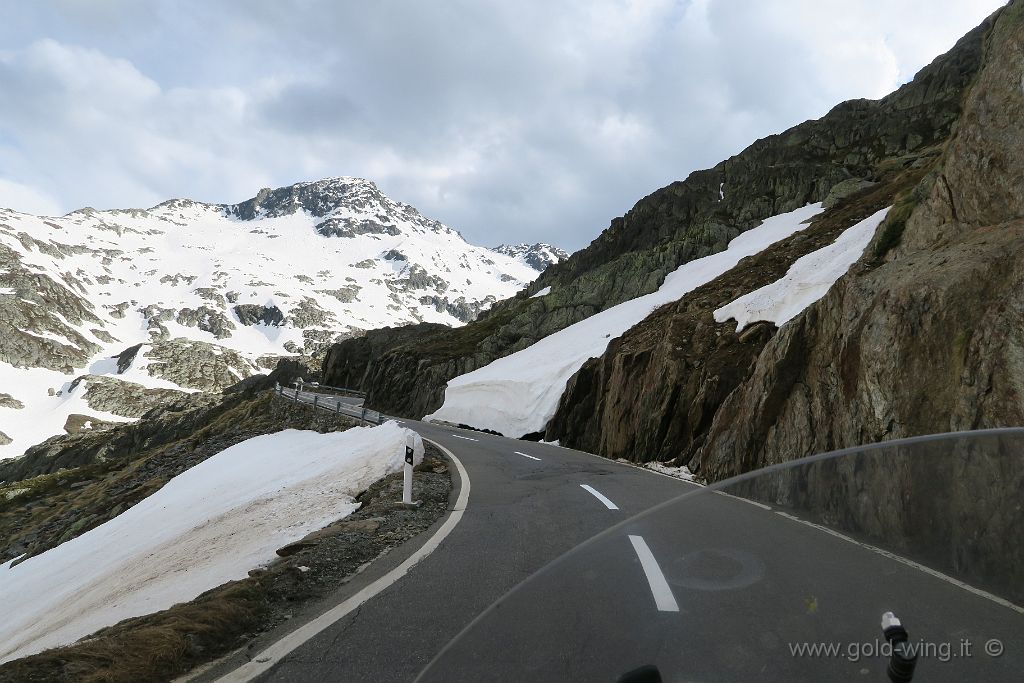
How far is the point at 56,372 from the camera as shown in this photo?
6535 inches

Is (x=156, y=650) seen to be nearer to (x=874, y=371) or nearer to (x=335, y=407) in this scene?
(x=874, y=371)

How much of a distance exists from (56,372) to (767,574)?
8697 inches

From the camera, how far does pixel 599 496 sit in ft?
28.5

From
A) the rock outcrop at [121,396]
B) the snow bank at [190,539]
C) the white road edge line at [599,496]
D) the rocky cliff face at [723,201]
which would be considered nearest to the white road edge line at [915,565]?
the snow bank at [190,539]

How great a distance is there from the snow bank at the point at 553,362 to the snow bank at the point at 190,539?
34.4ft

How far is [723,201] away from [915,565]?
51.9m

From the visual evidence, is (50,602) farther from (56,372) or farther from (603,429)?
(56,372)

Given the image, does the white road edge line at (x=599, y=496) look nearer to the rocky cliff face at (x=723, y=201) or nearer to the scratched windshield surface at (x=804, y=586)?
the scratched windshield surface at (x=804, y=586)

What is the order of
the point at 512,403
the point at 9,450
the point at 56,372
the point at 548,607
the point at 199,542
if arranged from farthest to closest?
1. the point at 56,372
2. the point at 9,450
3. the point at 512,403
4. the point at 199,542
5. the point at 548,607

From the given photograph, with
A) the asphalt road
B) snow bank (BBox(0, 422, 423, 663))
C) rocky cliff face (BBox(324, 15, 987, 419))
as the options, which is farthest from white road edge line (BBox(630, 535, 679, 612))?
rocky cliff face (BBox(324, 15, 987, 419))

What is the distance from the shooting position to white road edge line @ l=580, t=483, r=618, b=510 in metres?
7.81

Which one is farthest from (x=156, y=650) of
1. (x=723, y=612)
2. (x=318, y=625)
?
(x=723, y=612)

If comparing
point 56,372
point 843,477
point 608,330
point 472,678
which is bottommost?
point 472,678

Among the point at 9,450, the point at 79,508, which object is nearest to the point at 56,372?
the point at 9,450
